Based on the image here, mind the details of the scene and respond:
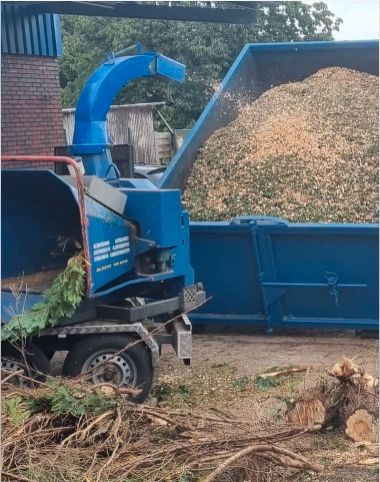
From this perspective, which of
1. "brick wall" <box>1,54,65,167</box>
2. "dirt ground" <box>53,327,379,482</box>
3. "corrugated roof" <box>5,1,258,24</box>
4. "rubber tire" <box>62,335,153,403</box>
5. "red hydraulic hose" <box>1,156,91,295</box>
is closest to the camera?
"dirt ground" <box>53,327,379,482</box>

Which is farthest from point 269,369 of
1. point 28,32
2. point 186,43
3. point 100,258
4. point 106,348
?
point 186,43

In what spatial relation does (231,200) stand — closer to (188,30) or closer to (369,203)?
(369,203)

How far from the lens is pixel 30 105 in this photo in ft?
34.1

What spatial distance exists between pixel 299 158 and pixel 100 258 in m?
3.41

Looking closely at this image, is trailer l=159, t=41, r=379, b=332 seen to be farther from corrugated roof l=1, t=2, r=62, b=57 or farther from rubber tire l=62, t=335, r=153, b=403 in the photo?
corrugated roof l=1, t=2, r=62, b=57

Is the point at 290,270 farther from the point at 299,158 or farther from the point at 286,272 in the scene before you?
the point at 299,158

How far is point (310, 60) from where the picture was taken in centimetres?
970

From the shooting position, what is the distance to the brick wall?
9.96 meters

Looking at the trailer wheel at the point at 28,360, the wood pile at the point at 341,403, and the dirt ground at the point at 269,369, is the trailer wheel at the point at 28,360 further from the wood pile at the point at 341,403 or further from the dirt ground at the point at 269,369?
the wood pile at the point at 341,403

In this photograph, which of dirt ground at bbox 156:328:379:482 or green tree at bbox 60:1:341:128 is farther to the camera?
green tree at bbox 60:1:341:128

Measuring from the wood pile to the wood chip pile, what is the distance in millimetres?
2517

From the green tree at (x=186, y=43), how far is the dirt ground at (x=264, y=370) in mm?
8521

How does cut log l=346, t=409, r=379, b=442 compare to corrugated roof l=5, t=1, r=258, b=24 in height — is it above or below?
below

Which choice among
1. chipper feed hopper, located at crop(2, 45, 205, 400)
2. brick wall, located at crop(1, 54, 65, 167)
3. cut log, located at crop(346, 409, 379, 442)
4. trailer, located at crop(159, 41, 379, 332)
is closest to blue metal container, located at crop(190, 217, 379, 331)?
trailer, located at crop(159, 41, 379, 332)
